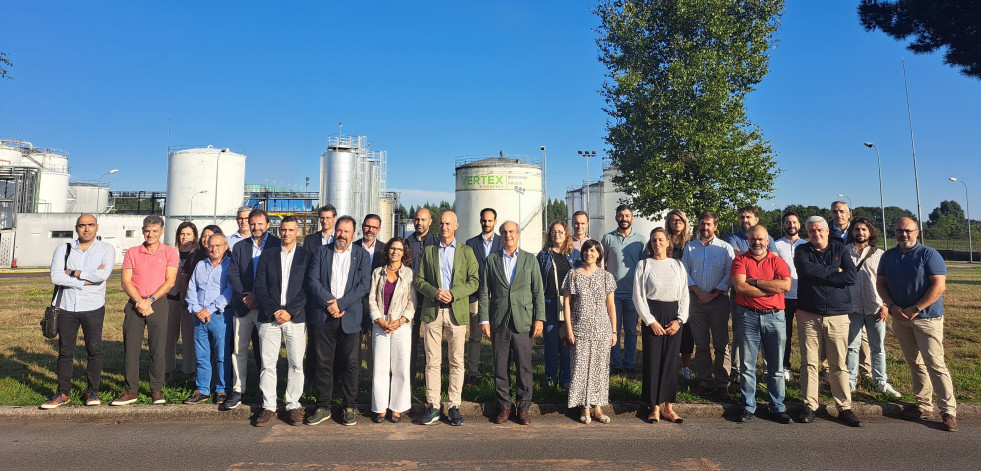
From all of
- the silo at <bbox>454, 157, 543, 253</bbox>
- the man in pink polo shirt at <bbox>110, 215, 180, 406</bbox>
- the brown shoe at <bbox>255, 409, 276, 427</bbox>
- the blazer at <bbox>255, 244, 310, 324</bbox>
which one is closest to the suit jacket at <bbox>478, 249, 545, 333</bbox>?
the blazer at <bbox>255, 244, 310, 324</bbox>

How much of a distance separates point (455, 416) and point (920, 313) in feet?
15.7

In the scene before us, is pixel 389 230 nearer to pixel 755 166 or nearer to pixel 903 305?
pixel 755 166

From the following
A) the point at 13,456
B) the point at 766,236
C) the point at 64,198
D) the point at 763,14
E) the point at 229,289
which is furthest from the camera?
the point at 64,198

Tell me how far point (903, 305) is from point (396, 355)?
5203mm

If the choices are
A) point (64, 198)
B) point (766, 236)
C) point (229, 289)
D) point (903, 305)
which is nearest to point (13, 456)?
point (229, 289)

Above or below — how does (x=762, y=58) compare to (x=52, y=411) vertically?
above

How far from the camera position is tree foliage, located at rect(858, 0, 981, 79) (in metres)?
9.55

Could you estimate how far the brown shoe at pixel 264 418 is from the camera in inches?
205

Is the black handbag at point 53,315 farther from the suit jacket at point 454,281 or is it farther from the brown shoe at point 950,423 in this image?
the brown shoe at point 950,423

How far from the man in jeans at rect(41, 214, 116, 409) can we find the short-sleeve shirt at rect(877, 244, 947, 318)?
8252 mm

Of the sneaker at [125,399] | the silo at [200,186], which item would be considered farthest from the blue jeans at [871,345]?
the silo at [200,186]

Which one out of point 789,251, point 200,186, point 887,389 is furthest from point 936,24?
point 200,186

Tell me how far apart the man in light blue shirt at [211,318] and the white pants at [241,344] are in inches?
6.6

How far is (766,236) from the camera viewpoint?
5.49 meters
